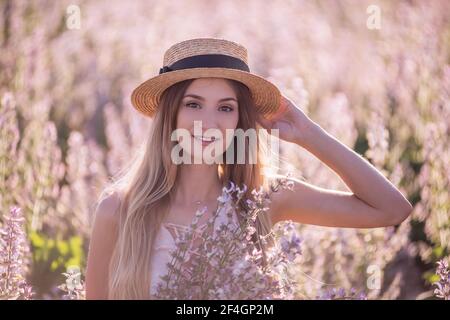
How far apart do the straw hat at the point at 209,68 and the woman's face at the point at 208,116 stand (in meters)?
0.05

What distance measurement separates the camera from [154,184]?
10.1 feet

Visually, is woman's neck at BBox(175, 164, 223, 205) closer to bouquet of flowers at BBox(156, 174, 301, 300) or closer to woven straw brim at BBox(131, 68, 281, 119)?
woven straw brim at BBox(131, 68, 281, 119)

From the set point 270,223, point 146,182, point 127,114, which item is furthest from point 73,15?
point 270,223

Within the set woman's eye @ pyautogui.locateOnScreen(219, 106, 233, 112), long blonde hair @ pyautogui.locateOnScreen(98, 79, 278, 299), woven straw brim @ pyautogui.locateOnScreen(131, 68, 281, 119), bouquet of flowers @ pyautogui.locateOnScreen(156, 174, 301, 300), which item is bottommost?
bouquet of flowers @ pyautogui.locateOnScreen(156, 174, 301, 300)

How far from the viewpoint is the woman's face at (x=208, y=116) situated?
2904 mm

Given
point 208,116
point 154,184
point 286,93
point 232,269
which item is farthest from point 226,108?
point 286,93

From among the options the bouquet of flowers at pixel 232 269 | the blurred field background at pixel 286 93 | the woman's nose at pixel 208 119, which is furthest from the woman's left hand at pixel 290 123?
the bouquet of flowers at pixel 232 269

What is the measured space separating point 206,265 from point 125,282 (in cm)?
65

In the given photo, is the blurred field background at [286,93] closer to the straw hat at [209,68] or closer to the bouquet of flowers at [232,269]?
the straw hat at [209,68]

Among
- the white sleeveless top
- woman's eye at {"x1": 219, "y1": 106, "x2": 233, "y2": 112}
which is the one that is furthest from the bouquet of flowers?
woman's eye at {"x1": 219, "y1": 106, "x2": 233, "y2": 112}

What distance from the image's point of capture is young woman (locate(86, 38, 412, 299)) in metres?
2.94

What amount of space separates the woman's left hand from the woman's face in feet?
0.73

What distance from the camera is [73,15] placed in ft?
15.9

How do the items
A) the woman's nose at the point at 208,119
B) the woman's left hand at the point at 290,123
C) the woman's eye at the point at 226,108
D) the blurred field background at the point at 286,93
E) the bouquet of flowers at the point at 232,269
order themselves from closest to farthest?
the bouquet of flowers at the point at 232,269 < the woman's nose at the point at 208,119 < the woman's eye at the point at 226,108 < the woman's left hand at the point at 290,123 < the blurred field background at the point at 286,93
